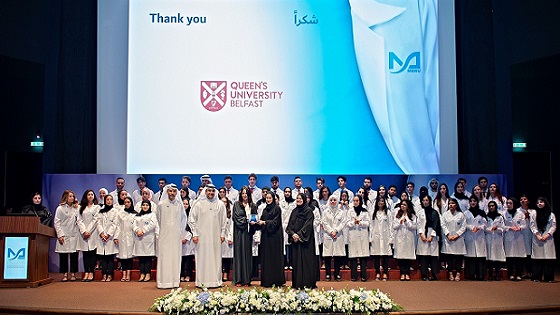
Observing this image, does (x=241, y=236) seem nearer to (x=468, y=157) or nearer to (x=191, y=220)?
(x=191, y=220)

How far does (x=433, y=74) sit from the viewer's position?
35.6 feet

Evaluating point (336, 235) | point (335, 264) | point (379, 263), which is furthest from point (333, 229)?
point (379, 263)

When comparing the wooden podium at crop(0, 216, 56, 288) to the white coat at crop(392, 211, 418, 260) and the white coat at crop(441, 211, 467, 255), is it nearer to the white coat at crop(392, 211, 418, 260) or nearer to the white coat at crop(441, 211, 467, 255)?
the white coat at crop(392, 211, 418, 260)

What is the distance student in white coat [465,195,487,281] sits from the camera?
929cm

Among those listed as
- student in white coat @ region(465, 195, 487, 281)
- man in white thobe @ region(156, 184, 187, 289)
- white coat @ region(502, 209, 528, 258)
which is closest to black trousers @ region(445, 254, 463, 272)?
student in white coat @ region(465, 195, 487, 281)

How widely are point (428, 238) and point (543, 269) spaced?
1.82 m

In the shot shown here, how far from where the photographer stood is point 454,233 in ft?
30.5

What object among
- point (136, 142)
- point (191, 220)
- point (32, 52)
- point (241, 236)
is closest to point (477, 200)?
point (241, 236)

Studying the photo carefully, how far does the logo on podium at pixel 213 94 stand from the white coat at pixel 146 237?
8.13 ft

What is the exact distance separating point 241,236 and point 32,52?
574 cm

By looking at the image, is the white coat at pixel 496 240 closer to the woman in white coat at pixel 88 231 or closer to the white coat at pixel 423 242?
the white coat at pixel 423 242

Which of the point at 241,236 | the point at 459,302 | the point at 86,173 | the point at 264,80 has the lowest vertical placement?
the point at 459,302

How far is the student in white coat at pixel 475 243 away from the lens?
929 cm

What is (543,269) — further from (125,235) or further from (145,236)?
(125,235)
